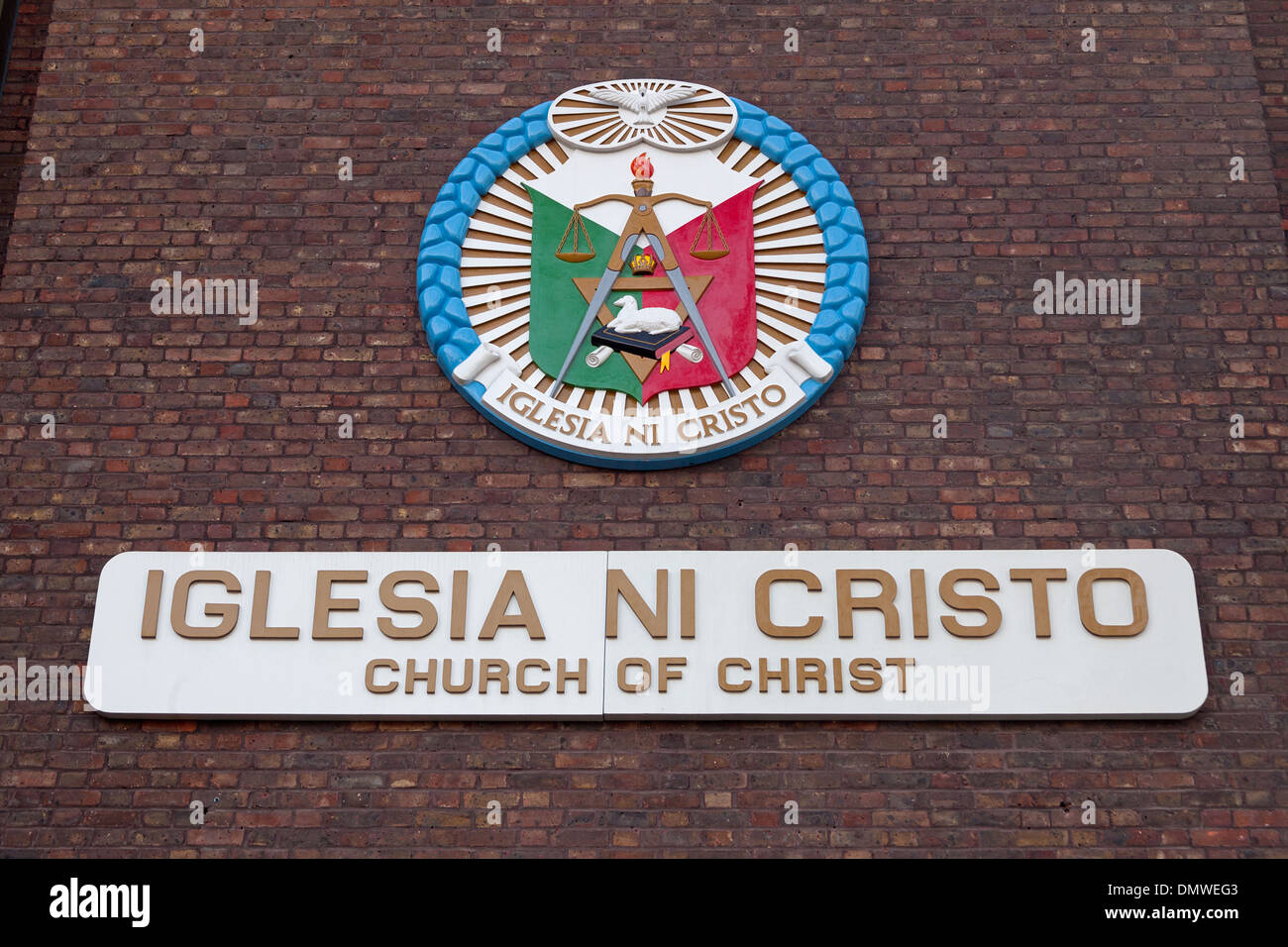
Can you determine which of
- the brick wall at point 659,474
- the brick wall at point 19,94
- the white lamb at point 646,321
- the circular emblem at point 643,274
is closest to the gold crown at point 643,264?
the circular emblem at point 643,274

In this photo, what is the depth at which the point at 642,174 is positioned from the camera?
6.66m

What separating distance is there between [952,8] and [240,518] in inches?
161

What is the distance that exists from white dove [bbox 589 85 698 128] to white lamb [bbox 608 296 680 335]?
103 centimetres

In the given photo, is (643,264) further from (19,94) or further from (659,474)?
(19,94)

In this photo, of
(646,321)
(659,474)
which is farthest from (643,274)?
(659,474)

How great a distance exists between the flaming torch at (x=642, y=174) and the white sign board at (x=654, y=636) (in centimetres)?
174

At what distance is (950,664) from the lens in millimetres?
5715

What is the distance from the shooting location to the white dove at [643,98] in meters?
6.79

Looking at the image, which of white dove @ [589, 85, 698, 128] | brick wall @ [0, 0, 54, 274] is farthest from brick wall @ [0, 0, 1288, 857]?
brick wall @ [0, 0, 54, 274]

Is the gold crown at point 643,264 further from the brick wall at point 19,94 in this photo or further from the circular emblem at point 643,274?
the brick wall at point 19,94
